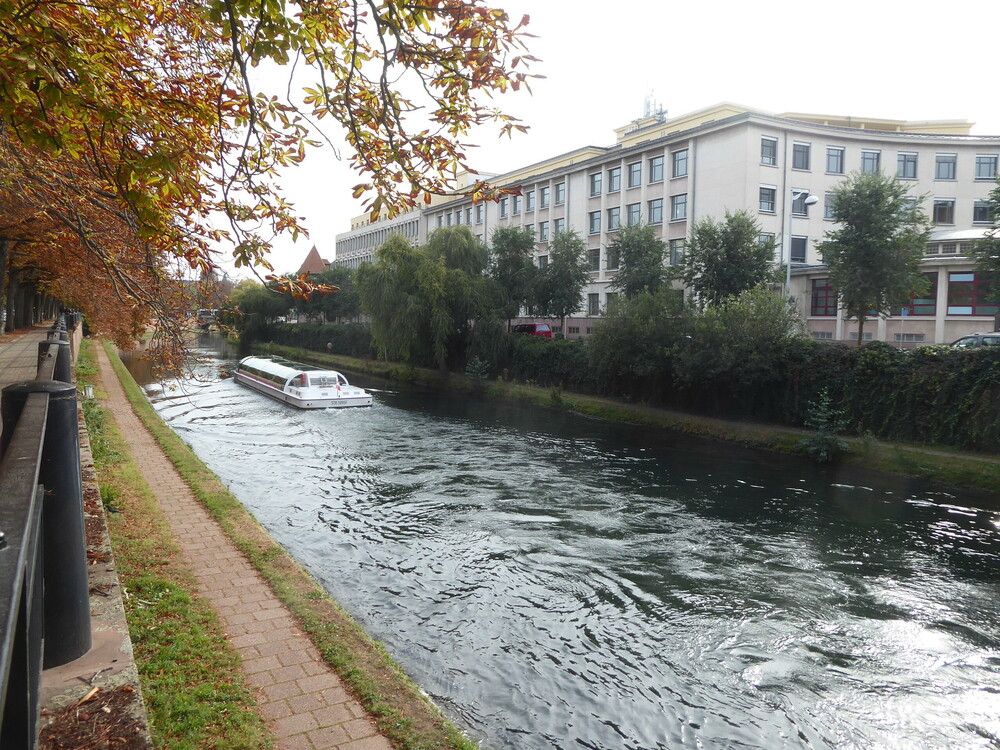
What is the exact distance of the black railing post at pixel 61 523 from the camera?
3213mm

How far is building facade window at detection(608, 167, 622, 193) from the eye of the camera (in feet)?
153

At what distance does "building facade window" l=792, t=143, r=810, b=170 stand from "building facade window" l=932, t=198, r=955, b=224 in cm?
919

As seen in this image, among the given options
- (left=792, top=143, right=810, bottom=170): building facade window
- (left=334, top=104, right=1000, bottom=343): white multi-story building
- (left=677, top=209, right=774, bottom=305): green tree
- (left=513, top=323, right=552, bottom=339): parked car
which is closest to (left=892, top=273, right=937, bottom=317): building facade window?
(left=334, top=104, right=1000, bottom=343): white multi-story building

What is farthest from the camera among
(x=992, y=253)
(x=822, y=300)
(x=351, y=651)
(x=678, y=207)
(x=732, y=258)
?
(x=678, y=207)

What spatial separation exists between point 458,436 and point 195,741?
62.4 ft

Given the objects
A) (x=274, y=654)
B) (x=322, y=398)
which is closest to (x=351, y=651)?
(x=274, y=654)

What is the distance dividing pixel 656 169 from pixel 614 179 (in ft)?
12.3

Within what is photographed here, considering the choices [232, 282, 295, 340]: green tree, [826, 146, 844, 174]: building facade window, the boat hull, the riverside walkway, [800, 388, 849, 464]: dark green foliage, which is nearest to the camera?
the riverside walkway

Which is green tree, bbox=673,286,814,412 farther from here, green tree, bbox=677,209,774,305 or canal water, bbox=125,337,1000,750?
green tree, bbox=677,209,774,305

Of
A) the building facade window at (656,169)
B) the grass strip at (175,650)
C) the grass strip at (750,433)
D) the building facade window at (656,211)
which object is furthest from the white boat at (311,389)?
the building facade window at (656,169)

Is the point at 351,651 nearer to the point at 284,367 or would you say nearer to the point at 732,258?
the point at 732,258

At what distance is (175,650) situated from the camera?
5840 mm

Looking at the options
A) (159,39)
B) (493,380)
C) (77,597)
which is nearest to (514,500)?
(159,39)

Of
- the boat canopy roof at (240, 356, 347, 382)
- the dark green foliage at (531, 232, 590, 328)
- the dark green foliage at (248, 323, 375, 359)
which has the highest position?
the dark green foliage at (531, 232, 590, 328)
